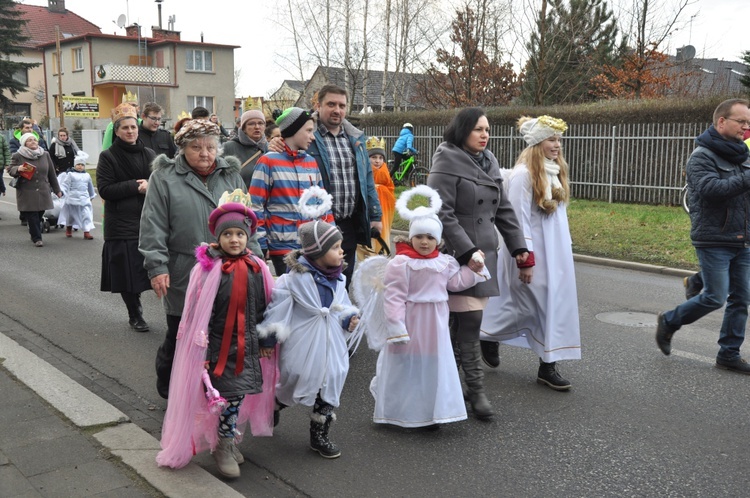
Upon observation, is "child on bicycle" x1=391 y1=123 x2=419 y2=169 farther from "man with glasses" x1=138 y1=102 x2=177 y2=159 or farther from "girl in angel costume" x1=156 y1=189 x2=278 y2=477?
"girl in angel costume" x1=156 y1=189 x2=278 y2=477

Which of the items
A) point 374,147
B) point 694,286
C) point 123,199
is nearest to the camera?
point 694,286

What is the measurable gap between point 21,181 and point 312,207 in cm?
1048

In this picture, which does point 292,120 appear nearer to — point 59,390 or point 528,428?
point 59,390

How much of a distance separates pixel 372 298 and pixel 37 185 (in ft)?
33.9

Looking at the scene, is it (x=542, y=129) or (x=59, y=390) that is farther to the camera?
(x=542, y=129)

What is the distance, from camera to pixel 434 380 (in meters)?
4.62

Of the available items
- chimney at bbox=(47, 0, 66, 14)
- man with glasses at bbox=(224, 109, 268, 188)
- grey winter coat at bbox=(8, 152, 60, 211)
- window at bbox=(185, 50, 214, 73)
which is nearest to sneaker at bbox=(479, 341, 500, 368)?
man with glasses at bbox=(224, 109, 268, 188)

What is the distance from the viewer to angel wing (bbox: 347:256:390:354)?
15.3 ft

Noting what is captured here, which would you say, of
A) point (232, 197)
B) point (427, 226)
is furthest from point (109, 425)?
point (427, 226)

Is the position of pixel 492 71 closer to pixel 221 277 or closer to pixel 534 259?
pixel 534 259

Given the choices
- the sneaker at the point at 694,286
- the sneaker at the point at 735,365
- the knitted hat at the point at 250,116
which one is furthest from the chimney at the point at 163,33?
the sneaker at the point at 735,365

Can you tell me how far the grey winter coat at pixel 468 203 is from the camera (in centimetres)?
498

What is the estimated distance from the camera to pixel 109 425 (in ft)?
15.0

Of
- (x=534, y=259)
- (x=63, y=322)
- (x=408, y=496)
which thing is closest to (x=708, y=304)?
(x=534, y=259)
